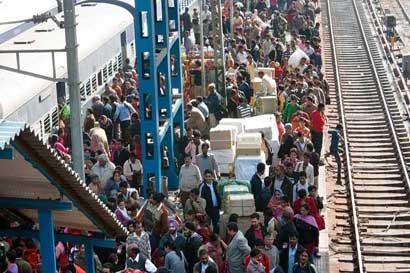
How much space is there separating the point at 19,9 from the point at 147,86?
7057 mm

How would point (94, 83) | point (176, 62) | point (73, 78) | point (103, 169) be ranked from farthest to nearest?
point (94, 83) < point (176, 62) < point (103, 169) < point (73, 78)

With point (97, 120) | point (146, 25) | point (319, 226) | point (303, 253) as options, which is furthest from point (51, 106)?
point (303, 253)

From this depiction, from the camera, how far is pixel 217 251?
43.3ft

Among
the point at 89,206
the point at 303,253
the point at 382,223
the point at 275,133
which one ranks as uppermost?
the point at 89,206

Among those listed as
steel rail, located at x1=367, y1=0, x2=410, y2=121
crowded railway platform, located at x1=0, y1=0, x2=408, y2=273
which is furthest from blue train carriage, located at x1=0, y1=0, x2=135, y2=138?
steel rail, located at x1=367, y1=0, x2=410, y2=121

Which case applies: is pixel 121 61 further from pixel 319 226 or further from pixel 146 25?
pixel 319 226

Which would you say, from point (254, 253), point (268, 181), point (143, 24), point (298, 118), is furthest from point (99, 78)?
point (254, 253)

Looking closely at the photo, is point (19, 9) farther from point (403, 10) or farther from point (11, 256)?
point (403, 10)

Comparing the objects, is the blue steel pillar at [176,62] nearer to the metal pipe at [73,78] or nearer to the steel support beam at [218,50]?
the steel support beam at [218,50]

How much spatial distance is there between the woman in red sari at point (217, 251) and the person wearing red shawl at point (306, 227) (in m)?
1.35

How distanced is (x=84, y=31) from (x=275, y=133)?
5.77 meters

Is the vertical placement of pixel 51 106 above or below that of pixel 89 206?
below

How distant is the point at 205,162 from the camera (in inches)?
662

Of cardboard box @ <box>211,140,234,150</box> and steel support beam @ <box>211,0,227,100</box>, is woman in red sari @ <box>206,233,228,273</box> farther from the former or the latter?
steel support beam @ <box>211,0,227,100</box>
